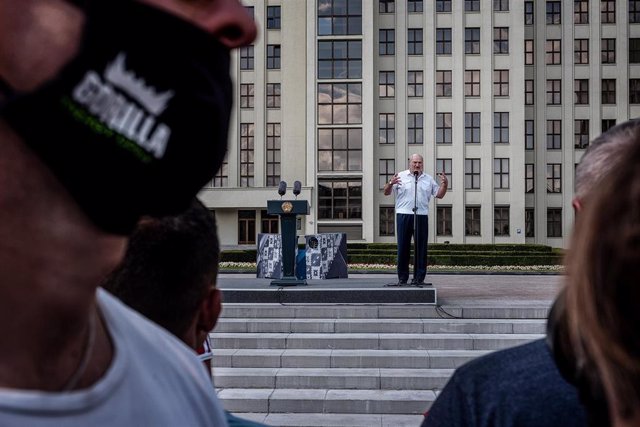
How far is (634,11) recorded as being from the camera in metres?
43.3

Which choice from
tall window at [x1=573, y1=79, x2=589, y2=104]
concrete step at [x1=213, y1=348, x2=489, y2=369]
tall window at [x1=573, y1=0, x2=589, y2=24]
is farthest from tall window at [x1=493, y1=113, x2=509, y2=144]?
concrete step at [x1=213, y1=348, x2=489, y2=369]

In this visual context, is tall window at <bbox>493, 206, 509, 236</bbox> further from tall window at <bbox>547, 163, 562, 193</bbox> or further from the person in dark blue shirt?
the person in dark blue shirt

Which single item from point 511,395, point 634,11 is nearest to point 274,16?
point 634,11

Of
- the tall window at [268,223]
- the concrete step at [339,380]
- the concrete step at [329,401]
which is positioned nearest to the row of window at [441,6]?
the tall window at [268,223]

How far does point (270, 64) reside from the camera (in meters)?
42.8

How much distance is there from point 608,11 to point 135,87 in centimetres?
4890

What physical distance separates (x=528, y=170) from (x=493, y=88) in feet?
19.4

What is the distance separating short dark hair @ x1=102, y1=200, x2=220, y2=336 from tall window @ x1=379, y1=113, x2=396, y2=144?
40902 mm

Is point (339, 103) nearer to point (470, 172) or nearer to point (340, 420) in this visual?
point (470, 172)

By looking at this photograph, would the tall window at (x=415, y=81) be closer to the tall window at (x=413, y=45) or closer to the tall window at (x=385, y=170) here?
the tall window at (x=413, y=45)

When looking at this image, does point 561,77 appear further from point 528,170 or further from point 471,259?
point 471,259

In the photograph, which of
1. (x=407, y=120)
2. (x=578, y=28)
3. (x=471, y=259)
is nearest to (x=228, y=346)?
(x=471, y=259)

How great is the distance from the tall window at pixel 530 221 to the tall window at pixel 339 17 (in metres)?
15.9

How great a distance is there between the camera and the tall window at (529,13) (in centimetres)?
4400
